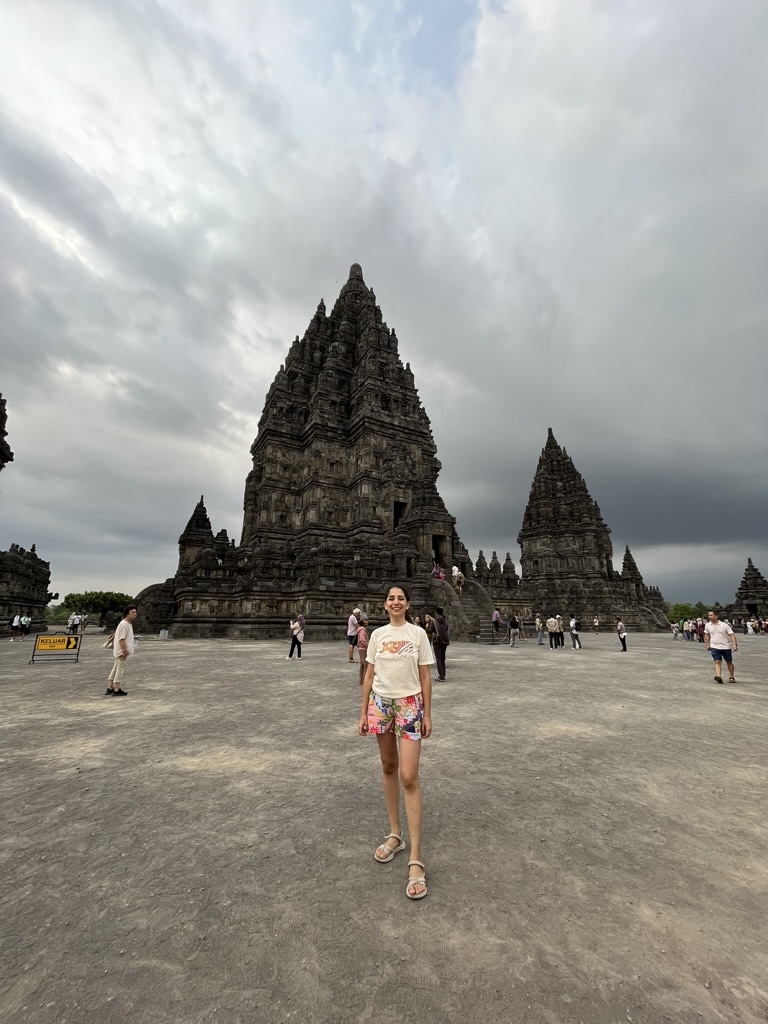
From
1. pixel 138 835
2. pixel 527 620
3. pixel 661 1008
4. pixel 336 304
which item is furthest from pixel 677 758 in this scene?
pixel 336 304

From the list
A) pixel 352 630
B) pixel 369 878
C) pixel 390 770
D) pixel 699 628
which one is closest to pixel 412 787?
pixel 390 770

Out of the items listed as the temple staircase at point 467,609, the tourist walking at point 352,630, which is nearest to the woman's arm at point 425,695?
the tourist walking at point 352,630

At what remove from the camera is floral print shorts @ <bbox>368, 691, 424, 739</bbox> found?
3.03 metres

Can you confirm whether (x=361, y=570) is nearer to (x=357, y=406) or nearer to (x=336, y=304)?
(x=357, y=406)

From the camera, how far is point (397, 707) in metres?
3.09

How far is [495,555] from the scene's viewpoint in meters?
39.4

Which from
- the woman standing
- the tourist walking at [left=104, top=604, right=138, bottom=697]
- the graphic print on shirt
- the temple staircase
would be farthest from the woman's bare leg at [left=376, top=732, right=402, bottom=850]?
the temple staircase

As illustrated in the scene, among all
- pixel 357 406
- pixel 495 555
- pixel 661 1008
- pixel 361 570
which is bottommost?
pixel 661 1008

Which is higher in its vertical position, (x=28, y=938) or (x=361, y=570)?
(x=361, y=570)

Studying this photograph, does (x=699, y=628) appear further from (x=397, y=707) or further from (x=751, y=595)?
(x=397, y=707)

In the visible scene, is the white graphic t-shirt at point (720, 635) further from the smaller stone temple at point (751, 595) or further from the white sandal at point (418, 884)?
the smaller stone temple at point (751, 595)

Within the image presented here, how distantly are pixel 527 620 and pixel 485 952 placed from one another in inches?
1276

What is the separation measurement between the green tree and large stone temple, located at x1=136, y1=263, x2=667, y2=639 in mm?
28043

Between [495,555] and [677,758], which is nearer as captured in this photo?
[677,758]
